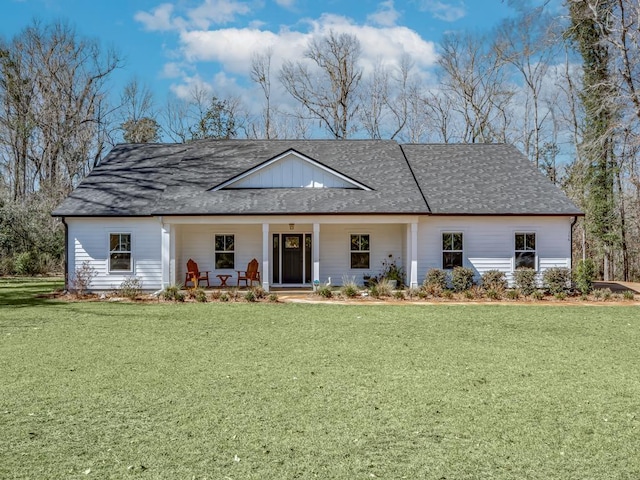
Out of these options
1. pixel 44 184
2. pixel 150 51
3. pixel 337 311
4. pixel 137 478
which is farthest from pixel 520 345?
pixel 44 184

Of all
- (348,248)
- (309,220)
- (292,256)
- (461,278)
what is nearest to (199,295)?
(309,220)

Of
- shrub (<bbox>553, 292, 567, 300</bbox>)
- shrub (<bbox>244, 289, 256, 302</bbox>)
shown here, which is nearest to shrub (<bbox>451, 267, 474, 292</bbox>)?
shrub (<bbox>553, 292, 567, 300</bbox>)

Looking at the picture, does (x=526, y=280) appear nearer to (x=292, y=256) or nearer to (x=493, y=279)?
(x=493, y=279)

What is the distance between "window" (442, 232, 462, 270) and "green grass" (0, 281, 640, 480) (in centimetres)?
734

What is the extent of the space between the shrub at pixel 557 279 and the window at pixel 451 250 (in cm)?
288

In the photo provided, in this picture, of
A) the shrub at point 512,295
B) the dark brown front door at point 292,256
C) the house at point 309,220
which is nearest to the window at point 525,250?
the house at point 309,220

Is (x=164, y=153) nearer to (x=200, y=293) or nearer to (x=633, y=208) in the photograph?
(x=200, y=293)

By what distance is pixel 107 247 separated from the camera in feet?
60.0

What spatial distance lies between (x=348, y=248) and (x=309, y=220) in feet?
8.49

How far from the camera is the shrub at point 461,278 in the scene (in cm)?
1716

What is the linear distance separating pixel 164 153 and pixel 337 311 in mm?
13149

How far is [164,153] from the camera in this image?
22781mm

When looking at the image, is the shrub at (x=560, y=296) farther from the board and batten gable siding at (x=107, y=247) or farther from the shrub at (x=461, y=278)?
the board and batten gable siding at (x=107, y=247)

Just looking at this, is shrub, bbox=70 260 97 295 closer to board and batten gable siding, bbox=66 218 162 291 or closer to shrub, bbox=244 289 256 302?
board and batten gable siding, bbox=66 218 162 291
